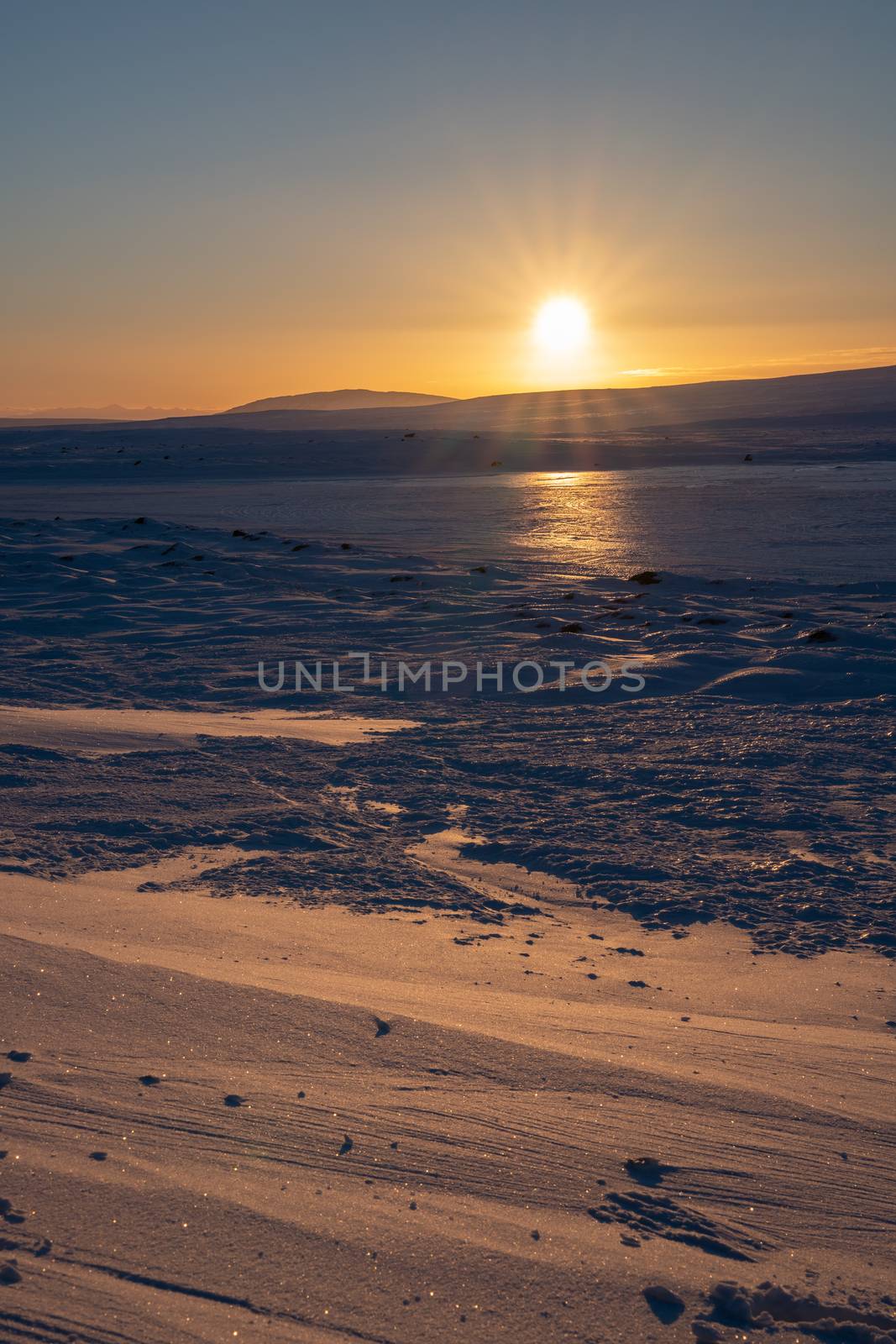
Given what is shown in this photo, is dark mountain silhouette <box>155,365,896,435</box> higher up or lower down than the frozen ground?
higher up

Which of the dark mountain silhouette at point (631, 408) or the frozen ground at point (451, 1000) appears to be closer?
the frozen ground at point (451, 1000)

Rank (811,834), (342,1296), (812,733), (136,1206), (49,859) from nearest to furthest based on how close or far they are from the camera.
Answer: (342,1296)
(136,1206)
(49,859)
(811,834)
(812,733)

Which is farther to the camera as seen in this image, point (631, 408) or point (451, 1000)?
point (631, 408)

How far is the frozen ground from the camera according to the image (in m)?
1.87

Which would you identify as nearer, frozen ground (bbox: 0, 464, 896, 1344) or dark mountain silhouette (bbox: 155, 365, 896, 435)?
frozen ground (bbox: 0, 464, 896, 1344)

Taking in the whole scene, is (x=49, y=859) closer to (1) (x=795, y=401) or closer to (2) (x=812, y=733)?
(2) (x=812, y=733)

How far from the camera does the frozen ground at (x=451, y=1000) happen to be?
1.87 metres

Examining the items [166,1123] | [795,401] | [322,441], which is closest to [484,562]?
[166,1123]

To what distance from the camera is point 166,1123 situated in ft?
7.30

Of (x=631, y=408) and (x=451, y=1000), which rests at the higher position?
(x=631, y=408)

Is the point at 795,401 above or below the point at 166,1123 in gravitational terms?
above

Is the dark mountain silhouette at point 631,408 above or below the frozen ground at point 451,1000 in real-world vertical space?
above

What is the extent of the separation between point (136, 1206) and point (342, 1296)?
0.42 meters

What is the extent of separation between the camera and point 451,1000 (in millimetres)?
2936
